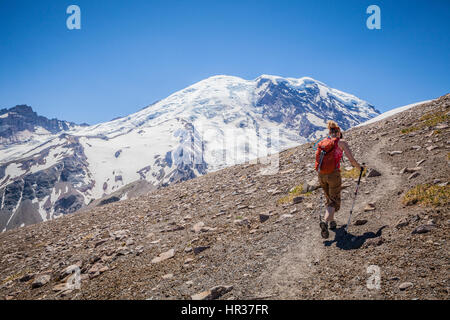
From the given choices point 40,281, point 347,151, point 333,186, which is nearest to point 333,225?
point 333,186

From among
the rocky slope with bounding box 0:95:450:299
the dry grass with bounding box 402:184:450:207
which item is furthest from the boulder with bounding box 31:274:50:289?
the dry grass with bounding box 402:184:450:207

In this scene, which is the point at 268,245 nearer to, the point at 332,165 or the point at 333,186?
the point at 333,186

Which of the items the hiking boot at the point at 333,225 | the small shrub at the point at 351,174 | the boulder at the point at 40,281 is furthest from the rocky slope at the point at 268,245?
the small shrub at the point at 351,174

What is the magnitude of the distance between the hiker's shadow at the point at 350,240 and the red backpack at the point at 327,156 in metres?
2.04

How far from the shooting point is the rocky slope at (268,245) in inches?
237

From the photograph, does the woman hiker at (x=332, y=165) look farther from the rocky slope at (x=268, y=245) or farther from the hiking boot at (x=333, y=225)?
the rocky slope at (x=268, y=245)

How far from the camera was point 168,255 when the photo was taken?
9.14m

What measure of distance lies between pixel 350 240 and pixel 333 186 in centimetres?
176

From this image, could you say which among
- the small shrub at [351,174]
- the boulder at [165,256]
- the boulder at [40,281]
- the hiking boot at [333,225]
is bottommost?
the boulder at [40,281]

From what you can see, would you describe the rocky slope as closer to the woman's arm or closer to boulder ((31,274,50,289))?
boulder ((31,274,50,289))

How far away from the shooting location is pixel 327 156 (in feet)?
27.8

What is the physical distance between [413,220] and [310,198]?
444 centimetres
